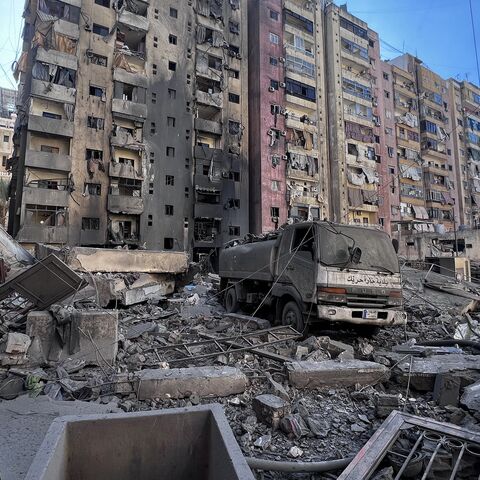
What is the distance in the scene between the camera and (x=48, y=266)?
5.54 m

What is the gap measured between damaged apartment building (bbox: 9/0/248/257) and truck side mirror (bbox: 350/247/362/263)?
2321 centimetres

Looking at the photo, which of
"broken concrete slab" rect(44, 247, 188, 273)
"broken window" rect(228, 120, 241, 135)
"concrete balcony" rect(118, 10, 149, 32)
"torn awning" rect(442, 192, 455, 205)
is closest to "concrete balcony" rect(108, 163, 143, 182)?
"broken window" rect(228, 120, 241, 135)

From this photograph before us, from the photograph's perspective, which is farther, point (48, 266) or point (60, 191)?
point (60, 191)

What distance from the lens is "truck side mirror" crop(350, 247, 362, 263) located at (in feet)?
24.1

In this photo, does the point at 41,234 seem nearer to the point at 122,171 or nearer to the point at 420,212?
the point at 122,171

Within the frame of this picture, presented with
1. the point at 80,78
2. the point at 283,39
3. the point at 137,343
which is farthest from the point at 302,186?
the point at 137,343

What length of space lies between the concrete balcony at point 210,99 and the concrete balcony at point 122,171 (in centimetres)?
931

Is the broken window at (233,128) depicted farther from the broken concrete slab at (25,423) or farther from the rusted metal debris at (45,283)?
the broken concrete slab at (25,423)

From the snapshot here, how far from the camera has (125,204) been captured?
90.6 feet

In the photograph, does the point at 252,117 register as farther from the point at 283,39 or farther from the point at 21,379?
the point at 21,379

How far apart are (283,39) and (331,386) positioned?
39326mm

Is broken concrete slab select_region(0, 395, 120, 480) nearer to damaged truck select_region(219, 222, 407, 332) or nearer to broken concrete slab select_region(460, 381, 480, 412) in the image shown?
broken concrete slab select_region(460, 381, 480, 412)

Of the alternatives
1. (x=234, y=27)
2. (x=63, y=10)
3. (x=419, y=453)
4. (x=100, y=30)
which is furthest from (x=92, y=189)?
(x=419, y=453)

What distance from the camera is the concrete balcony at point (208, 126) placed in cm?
3189
